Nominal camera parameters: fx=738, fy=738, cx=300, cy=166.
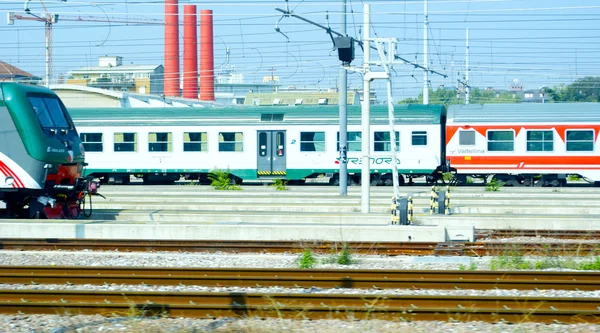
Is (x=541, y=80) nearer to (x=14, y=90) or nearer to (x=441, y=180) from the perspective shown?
(x=441, y=180)

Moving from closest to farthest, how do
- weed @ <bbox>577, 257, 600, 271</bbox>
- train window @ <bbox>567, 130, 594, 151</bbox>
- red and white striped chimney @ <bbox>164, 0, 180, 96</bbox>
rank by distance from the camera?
weed @ <bbox>577, 257, 600, 271</bbox>
train window @ <bbox>567, 130, 594, 151</bbox>
red and white striped chimney @ <bbox>164, 0, 180, 96</bbox>

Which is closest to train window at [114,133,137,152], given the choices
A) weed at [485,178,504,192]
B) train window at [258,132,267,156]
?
train window at [258,132,267,156]

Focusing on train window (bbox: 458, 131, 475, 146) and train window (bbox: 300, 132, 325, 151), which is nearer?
train window (bbox: 458, 131, 475, 146)

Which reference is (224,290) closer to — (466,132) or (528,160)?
(466,132)

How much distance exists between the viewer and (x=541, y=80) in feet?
135

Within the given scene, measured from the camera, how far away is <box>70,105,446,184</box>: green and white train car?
1118 inches

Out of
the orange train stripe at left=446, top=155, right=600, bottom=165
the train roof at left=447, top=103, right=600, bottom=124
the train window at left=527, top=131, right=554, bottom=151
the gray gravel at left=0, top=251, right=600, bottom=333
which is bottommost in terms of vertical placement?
the gray gravel at left=0, top=251, right=600, bottom=333

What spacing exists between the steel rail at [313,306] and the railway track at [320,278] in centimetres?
109

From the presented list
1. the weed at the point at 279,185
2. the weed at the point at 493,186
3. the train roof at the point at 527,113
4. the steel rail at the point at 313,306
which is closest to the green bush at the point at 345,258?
the steel rail at the point at 313,306

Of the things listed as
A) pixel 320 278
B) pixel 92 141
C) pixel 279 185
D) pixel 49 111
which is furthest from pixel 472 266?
pixel 92 141

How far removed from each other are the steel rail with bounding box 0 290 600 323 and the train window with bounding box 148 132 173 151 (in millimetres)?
21190

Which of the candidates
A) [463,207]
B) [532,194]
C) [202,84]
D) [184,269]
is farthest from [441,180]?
[202,84]

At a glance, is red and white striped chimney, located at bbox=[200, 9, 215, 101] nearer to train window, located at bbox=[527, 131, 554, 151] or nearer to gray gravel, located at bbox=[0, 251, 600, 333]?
train window, located at bbox=[527, 131, 554, 151]

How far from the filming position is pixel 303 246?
13.6 meters
